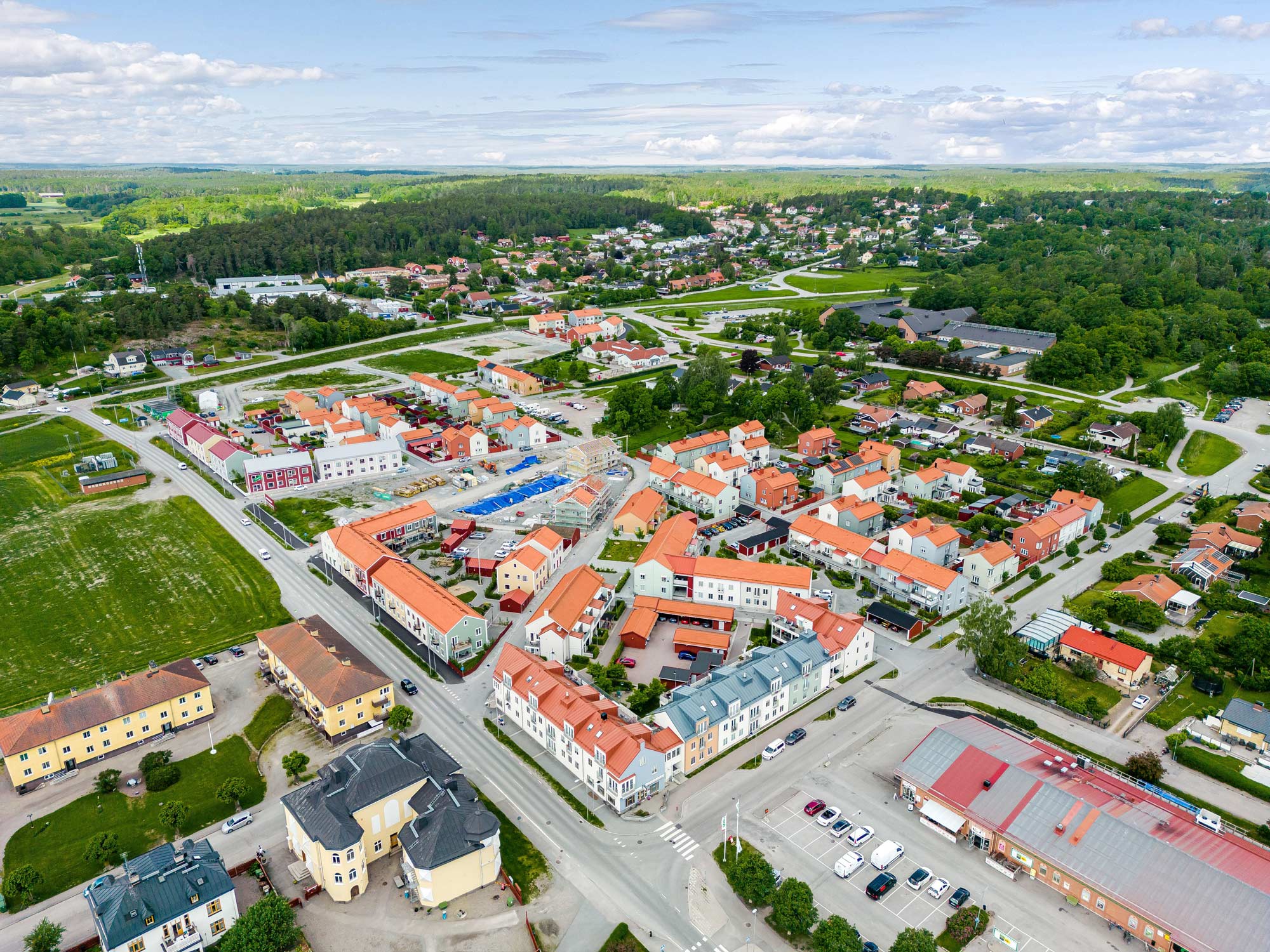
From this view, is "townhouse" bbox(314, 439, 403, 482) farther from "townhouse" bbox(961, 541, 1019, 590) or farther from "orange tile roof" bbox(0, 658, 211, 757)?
"townhouse" bbox(961, 541, 1019, 590)

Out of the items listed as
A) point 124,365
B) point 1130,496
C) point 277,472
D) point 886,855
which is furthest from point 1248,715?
point 124,365

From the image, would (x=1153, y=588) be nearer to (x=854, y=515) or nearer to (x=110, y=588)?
(x=854, y=515)

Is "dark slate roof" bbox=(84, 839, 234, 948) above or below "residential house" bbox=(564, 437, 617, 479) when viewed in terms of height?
below

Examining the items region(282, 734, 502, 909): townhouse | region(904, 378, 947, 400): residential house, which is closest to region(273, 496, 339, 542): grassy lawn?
region(282, 734, 502, 909): townhouse

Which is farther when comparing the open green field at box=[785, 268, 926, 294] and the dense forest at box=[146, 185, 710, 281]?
the open green field at box=[785, 268, 926, 294]

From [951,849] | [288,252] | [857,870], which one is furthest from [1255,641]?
[288,252]

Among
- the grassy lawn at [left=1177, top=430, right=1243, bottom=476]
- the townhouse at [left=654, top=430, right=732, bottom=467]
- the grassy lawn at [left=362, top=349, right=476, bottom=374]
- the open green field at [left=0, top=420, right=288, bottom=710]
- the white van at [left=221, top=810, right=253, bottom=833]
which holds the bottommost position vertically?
the white van at [left=221, top=810, right=253, bottom=833]
